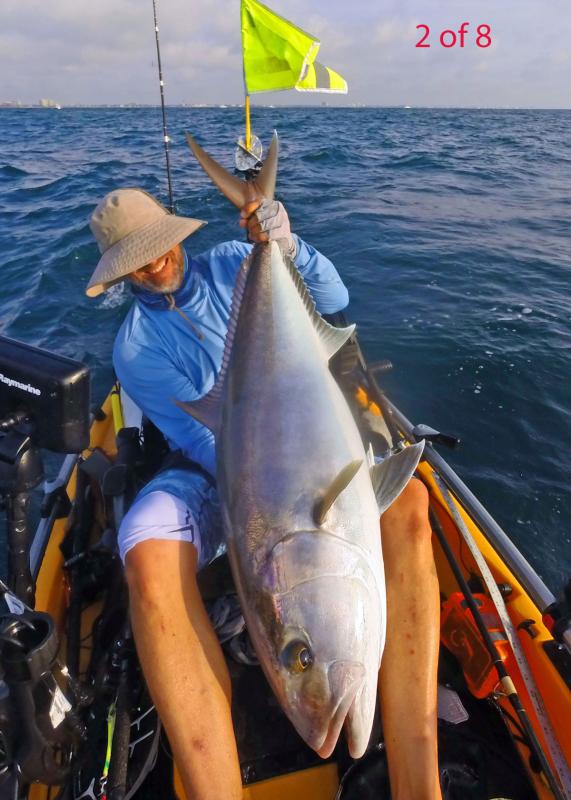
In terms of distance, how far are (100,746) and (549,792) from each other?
146 cm

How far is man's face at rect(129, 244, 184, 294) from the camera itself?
7.39 feet

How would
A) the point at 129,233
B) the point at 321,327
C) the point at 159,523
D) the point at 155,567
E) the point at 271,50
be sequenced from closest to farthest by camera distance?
the point at 155,567, the point at 159,523, the point at 321,327, the point at 129,233, the point at 271,50

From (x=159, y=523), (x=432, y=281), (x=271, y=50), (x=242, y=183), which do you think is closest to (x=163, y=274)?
(x=242, y=183)

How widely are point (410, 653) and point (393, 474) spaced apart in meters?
0.56

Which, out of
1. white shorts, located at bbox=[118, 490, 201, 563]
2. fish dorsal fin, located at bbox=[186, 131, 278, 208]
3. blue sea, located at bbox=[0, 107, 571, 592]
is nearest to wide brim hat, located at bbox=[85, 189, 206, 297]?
fish dorsal fin, located at bbox=[186, 131, 278, 208]

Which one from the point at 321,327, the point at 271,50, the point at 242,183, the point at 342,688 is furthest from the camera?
the point at 271,50

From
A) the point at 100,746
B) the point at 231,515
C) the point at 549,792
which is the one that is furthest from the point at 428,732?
the point at 100,746

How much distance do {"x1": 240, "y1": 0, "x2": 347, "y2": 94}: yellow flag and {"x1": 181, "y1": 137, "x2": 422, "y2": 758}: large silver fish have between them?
267 centimetres

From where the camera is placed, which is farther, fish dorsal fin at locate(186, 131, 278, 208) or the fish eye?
fish dorsal fin at locate(186, 131, 278, 208)

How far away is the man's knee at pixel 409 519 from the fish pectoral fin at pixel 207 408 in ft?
2.25

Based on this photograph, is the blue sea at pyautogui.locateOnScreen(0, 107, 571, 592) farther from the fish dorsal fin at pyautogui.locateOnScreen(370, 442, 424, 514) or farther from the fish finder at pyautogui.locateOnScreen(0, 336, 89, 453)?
the fish finder at pyautogui.locateOnScreen(0, 336, 89, 453)

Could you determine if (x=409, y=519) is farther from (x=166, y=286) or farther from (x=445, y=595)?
(x=166, y=286)

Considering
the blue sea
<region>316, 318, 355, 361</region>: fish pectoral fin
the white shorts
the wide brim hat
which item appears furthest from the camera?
the blue sea

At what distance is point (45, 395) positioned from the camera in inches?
72.1
